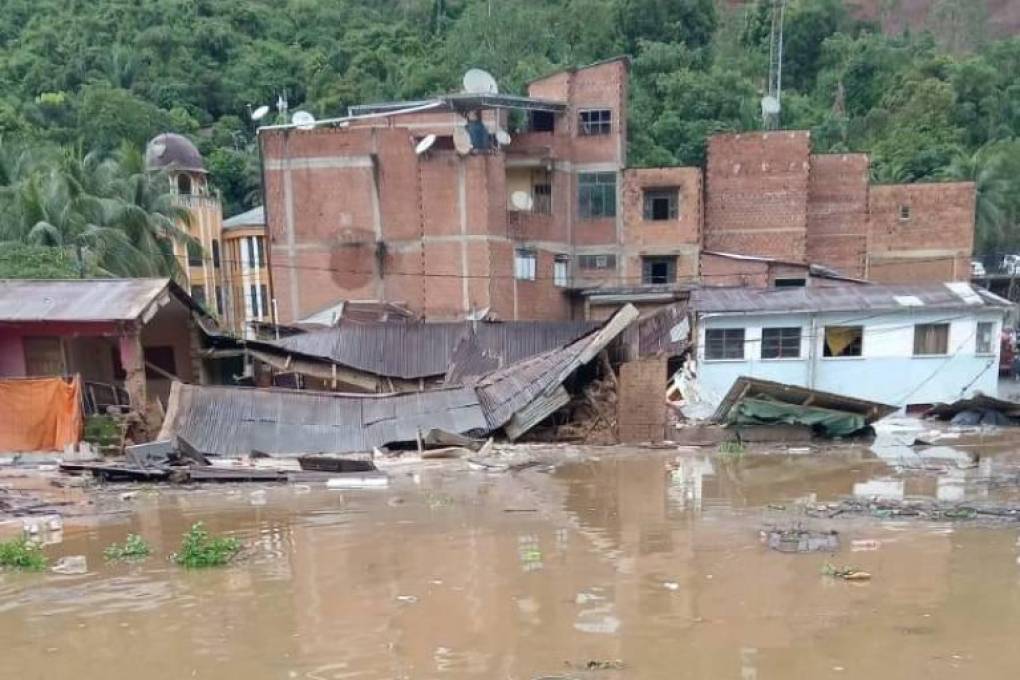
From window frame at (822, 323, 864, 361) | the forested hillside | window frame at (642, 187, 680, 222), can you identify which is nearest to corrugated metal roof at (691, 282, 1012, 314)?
window frame at (822, 323, 864, 361)

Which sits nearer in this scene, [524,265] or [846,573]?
[846,573]

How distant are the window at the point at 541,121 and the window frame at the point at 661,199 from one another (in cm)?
450

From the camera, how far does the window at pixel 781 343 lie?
22359 mm

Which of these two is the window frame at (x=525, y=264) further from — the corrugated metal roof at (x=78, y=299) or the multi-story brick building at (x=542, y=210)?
the corrugated metal roof at (x=78, y=299)

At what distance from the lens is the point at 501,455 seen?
15.8 metres

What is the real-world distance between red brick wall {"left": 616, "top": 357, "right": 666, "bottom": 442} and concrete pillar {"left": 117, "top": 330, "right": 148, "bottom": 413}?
10.7 metres

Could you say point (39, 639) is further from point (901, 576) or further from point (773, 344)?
point (773, 344)

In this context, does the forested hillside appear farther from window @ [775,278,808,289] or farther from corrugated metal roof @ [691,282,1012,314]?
corrugated metal roof @ [691,282,1012,314]

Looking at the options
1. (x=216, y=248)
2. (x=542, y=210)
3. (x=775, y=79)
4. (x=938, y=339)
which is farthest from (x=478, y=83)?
(x=775, y=79)

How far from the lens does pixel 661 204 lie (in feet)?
95.6

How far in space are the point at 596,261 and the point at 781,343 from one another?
9.29m

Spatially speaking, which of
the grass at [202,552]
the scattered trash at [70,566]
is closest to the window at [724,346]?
the grass at [202,552]

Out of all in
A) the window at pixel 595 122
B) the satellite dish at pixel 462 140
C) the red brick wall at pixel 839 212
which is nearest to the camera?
the satellite dish at pixel 462 140

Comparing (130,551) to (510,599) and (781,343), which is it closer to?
(510,599)
